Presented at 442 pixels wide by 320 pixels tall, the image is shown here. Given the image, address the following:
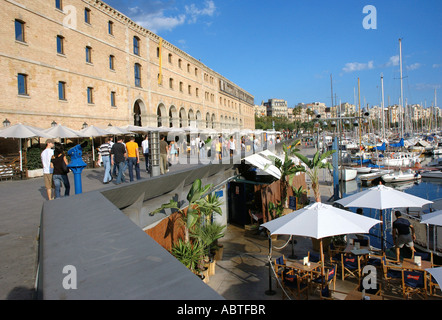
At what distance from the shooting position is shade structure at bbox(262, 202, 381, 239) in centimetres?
716

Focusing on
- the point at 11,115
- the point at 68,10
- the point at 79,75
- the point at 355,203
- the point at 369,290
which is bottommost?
the point at 369,290

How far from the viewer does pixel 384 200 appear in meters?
9.77

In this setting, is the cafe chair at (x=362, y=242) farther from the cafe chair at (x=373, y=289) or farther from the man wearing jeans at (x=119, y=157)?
the man wearing jeans at (x=119, y=157)

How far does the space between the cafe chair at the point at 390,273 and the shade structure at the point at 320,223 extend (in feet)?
4.10

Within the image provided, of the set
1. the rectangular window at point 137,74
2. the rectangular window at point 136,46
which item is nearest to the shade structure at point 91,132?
the rectangular window at point 137,74

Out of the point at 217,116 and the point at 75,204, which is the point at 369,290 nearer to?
the point at 75,204

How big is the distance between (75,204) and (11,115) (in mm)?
19380

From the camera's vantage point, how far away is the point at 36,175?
1722 cm

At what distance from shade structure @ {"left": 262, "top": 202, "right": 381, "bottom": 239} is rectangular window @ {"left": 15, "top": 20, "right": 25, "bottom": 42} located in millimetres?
22101

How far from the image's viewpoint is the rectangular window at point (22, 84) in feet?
67.6

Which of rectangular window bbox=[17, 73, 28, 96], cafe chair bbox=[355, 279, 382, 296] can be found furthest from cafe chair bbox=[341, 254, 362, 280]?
rectangular window bbox=[17, 73, 28, 96]

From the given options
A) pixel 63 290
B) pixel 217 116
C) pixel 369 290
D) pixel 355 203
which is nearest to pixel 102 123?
pixel 355 203

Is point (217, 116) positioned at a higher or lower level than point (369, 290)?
higher

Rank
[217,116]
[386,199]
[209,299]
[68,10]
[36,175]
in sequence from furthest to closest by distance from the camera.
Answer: [217,116], [68,10], [36,175], [386,199], [209,299]
